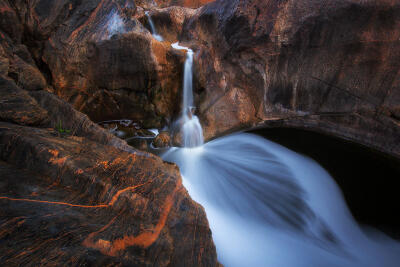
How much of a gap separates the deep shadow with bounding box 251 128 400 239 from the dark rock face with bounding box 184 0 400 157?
28 cm

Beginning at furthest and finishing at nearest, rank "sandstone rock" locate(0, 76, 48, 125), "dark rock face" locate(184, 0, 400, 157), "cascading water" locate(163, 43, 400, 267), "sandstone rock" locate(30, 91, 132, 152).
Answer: "dark rock face" locate(184, 0, 400, 157), "cascading water" locate(163, 43, 400, 267), "sandstone rock" locate(30, 91, 132, 152), "sandstone rock" locate(0, 76, 48, 125)

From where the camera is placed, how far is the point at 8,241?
1169 millimetres

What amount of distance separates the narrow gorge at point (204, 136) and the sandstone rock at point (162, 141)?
4 centimetres

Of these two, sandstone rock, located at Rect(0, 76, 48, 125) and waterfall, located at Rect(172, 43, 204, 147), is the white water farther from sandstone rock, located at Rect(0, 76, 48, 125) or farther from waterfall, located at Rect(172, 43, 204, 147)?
sandstone rock, located at Rect(0, 76, 48, 125)

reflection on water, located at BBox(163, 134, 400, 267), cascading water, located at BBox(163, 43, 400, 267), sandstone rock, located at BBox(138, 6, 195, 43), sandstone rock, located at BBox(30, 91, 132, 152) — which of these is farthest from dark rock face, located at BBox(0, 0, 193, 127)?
sandstone rock, located at BBox(138, 6, 195, 43)

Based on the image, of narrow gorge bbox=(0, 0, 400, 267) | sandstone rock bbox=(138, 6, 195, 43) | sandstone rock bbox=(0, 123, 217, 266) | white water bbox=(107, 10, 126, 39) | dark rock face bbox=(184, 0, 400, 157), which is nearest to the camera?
sandstone rock bbox=(0, 123, 217, 266)

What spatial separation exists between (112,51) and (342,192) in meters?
6.64

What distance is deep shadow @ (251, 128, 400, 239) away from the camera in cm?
361

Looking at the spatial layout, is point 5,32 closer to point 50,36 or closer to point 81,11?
point 50,36

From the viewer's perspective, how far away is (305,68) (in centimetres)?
489

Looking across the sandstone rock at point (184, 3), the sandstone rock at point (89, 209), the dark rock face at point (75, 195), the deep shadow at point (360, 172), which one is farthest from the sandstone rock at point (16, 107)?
the sandstone rock at point (184, 3)

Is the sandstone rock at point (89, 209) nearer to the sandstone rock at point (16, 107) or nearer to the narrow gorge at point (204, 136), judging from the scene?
the narrow gorge at point (204, 136)

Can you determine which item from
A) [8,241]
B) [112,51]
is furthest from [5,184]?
[112,51]

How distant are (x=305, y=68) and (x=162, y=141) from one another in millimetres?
4478
